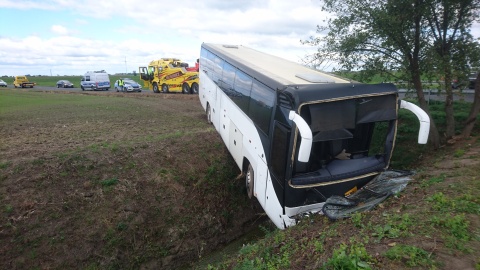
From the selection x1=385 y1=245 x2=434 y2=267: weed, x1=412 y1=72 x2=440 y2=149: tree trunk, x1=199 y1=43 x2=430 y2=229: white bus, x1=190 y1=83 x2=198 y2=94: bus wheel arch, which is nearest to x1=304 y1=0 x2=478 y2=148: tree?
x1=412 y1=72 x2=440 y2=149: tree trunk

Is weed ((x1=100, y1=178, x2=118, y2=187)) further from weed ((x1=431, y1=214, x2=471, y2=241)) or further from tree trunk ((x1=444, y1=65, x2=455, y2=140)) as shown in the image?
tree trunk ((x1=444, y1=65, x2=455, y2=140))

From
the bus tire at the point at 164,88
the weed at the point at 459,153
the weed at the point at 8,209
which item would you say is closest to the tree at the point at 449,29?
the weed at the point at 459,153

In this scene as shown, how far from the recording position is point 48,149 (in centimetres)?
1019

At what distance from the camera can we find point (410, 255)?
377cm

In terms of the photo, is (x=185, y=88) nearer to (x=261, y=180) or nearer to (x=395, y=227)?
(x=261, y=180)

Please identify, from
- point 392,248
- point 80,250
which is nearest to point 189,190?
point 80,250

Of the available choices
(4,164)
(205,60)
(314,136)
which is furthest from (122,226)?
(205,60)

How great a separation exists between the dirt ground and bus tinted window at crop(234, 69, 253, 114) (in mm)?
3151

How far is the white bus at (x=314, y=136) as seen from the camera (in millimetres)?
5902

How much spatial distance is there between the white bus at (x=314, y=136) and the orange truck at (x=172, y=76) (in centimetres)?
2005

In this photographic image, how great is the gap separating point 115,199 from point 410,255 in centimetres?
740

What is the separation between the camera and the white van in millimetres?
36625

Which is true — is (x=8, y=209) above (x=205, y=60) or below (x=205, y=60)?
below

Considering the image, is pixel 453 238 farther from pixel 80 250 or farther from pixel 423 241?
pixel 80 250
